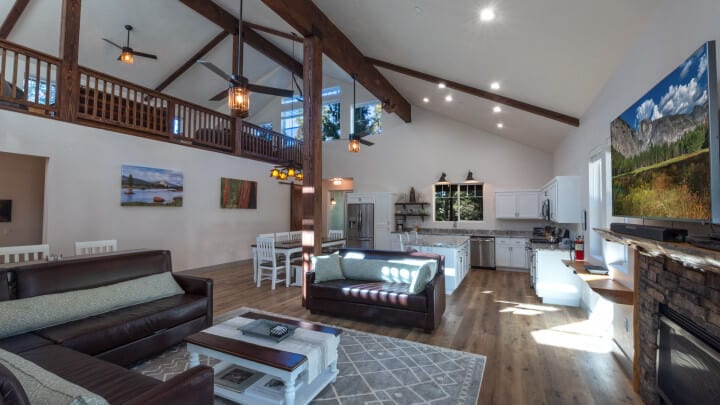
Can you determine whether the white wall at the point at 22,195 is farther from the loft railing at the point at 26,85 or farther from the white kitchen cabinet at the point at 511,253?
the white kitchen cabinet at the point at 511,253

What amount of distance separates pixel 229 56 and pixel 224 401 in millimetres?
8449

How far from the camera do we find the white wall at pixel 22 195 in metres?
5.41

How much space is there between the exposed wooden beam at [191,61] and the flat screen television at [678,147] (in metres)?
8.28

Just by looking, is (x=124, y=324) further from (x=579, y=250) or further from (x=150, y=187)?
(x=579, y=250)

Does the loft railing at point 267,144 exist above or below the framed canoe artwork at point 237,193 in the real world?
above

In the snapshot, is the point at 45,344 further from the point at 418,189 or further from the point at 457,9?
the point at 418,189

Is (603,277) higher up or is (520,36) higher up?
(520,36)

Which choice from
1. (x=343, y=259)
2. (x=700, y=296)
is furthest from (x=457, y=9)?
(x=343, y=259)

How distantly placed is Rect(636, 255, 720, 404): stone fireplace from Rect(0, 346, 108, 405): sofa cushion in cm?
227

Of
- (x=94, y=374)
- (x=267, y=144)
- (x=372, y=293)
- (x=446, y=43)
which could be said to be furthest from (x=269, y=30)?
(x=94, y=374)

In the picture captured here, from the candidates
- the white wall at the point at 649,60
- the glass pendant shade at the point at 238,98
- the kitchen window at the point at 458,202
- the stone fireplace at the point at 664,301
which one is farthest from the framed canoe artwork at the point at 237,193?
the stone fireplace at the point at 664,301

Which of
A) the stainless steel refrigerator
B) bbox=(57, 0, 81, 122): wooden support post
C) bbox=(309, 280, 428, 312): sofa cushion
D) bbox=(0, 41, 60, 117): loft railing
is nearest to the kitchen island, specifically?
bbox=(309, 280, 428, 312): sofa cushion

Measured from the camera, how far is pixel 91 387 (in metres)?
1.65

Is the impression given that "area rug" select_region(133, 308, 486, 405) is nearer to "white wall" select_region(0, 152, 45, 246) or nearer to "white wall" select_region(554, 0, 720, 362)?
"white wall" select_region(554, 0, 720, 362)
